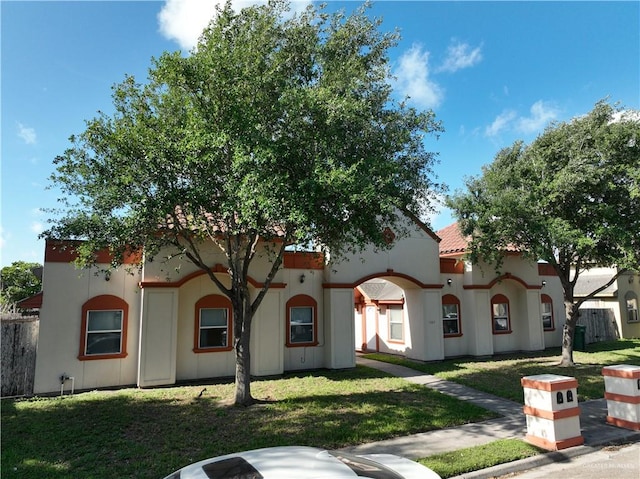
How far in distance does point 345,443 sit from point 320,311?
8017 millimetres

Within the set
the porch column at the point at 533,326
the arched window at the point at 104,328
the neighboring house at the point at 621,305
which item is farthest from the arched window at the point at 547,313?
the arched window at the point at 104,328

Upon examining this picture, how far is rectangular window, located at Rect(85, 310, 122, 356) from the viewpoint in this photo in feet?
40.7

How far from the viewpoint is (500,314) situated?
19.6 meters

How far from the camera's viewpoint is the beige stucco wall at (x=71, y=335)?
11.8 metres

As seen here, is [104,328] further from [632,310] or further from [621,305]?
[632,310]

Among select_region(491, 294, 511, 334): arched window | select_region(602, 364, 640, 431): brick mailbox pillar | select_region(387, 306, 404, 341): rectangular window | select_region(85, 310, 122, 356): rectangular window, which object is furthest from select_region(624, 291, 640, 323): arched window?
select_region(85, 310, 122, 356): rectangular window

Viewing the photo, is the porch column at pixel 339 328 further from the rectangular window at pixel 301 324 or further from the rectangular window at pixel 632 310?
the rectangular window at pixel 632 310

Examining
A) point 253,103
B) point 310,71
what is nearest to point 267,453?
point 253,103

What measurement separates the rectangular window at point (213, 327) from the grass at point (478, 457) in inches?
346

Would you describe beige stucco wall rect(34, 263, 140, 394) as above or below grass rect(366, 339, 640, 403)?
above

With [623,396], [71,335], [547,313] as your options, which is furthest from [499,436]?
[547,313]

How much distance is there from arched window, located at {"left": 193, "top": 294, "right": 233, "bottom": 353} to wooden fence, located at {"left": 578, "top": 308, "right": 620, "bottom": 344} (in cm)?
2023

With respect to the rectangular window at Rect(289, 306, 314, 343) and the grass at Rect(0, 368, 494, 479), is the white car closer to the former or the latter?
the grass at Rect(0, 368, 494, 479)

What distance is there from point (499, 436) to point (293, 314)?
8.52 meters
